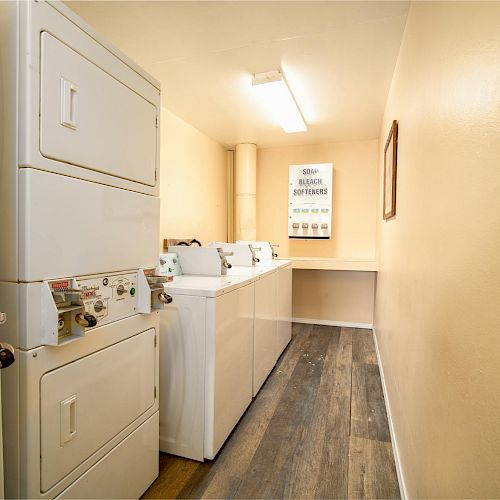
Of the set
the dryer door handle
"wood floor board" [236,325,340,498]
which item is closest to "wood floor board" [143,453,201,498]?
"wood floor board" [236,325,340,498]

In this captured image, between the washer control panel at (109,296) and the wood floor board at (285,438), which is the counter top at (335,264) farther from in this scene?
the washer control panel at (109,296)

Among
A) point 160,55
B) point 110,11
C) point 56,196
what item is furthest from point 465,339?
→ point 160,55

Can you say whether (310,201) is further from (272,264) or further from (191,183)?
(191,183)

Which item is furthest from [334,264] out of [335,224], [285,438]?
[285,438]

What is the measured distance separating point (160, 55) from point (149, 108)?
3.57 ft

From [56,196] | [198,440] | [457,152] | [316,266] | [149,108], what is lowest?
[198,440]

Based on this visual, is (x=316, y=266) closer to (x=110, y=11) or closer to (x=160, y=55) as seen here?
(x=160, y=55)

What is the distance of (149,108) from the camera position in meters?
1.35

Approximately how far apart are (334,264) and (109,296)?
2994 millimetres

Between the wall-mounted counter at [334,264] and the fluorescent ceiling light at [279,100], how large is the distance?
1.51m

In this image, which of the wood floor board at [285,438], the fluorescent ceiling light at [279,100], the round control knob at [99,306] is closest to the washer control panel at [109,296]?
the round control knob at [99,306]

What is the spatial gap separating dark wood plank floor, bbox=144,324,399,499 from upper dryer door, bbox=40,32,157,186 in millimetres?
1431

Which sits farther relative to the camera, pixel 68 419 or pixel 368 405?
pixel 368 405

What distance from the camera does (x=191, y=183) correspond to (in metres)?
3.46
